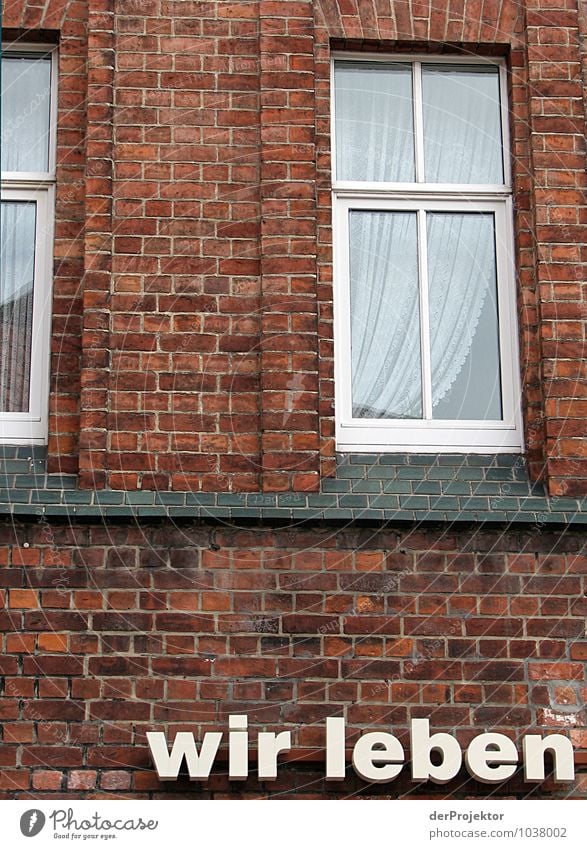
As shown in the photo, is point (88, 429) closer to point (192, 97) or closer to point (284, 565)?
point (284, 565)

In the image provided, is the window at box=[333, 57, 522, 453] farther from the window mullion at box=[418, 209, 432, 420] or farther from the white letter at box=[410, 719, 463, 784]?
the white letter at box=[410, 719, 463, 784]

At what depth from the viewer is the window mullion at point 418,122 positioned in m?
9.15

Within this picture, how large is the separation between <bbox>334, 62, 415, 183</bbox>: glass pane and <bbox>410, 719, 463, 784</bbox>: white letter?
328 centimetres

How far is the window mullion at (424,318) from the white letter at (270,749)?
2.07 m

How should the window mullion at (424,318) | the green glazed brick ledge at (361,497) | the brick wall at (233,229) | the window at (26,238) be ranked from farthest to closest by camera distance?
the window mullion at (424,318)
the window at (26,238)
the brick wall at (233,229)
the green glazed brick ledge at (361,497)

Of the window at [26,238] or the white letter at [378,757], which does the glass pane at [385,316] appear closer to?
the window at [26,238]

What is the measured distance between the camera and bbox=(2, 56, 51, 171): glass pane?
29.7ft

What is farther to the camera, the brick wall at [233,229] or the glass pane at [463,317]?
the glass pane at [463,317]

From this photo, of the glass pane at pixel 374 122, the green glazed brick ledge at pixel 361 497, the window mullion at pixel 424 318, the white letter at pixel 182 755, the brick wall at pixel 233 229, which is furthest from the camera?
the glass pane at pixel 374 122

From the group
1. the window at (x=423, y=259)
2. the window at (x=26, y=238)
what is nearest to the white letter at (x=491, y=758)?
the window at (x=423, y=259)

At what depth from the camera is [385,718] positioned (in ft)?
25.8

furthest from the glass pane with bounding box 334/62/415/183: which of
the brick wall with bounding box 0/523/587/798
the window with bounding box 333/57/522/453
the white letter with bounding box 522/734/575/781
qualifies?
the white letter with bounding box 522/734/575/781
